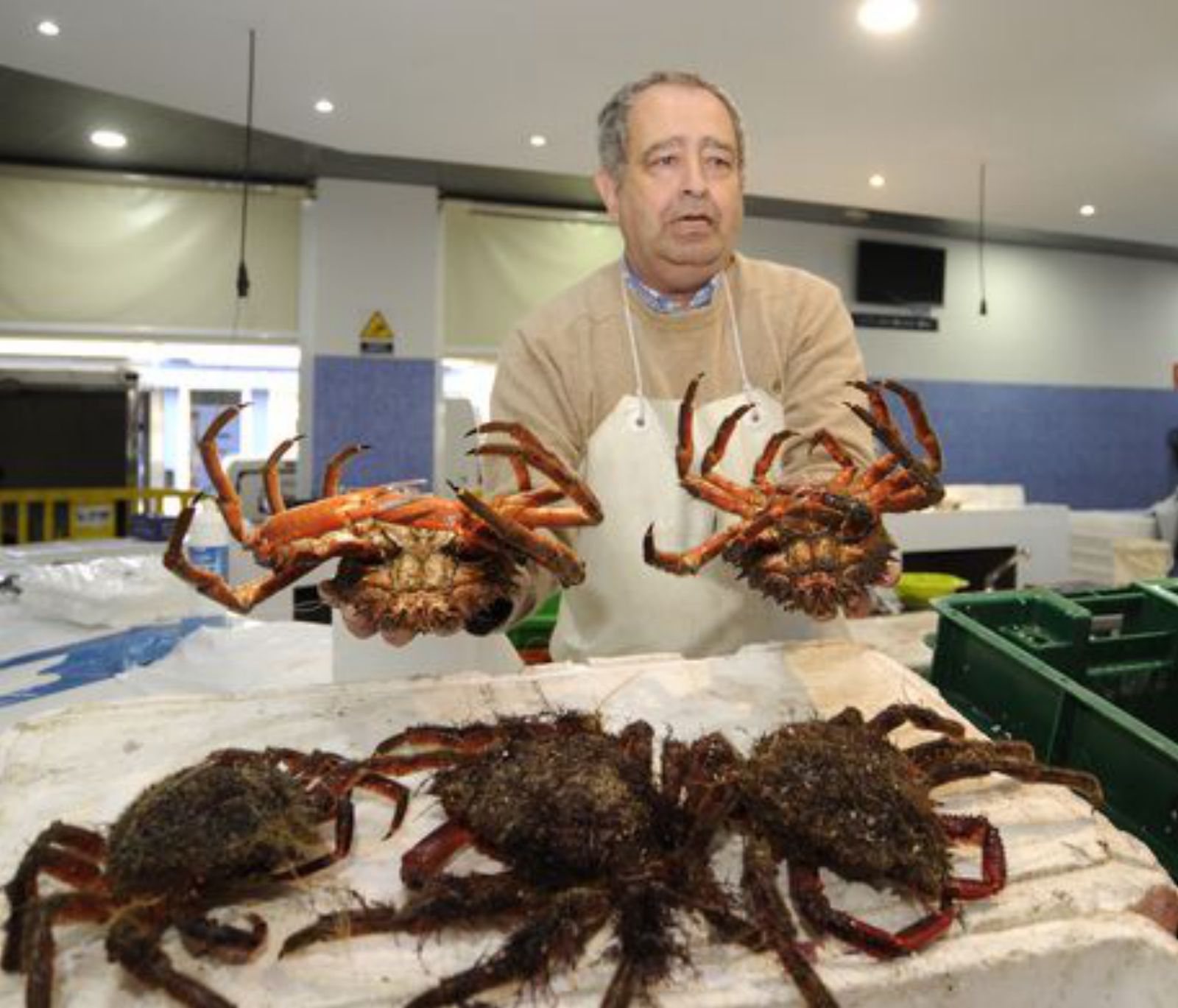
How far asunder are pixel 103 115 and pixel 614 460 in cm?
500

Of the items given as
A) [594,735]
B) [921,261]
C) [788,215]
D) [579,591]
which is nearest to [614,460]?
[579,591]

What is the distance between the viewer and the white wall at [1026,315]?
26.6ft

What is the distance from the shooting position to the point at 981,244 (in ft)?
27.9

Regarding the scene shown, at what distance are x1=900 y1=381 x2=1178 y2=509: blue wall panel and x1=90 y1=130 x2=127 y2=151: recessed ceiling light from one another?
22.7 ft

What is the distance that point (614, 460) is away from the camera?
2.19 m

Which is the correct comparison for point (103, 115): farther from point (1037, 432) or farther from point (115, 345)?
point (1037, 432)

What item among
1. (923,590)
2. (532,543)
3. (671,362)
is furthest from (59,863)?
(923,590)

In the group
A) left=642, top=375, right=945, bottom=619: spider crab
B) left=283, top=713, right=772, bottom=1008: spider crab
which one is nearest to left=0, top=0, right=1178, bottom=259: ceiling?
left=642, top=375, right=945, bottom=619: spider crab

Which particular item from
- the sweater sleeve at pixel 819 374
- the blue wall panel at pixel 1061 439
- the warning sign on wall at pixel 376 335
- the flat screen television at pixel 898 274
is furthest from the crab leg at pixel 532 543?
the blue wall panel at pixel 1061 439

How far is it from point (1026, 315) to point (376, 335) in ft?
21.2

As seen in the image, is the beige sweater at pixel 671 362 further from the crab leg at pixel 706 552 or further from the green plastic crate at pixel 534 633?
the green plastic crate at pixel 534 633

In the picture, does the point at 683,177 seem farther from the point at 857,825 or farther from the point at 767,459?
the point at 857,825

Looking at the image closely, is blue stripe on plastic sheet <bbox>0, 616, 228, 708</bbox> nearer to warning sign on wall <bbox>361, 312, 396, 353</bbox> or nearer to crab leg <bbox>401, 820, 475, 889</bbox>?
crab leg <bbox>401, 820, 475, 889</bbox>

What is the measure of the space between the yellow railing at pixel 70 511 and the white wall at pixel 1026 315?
5.68m
